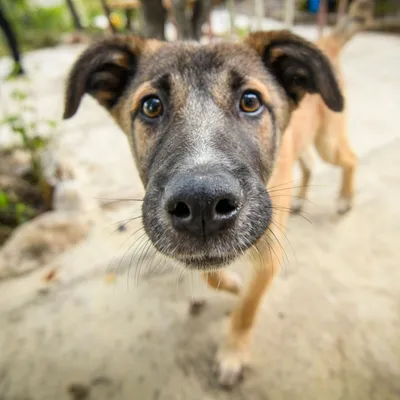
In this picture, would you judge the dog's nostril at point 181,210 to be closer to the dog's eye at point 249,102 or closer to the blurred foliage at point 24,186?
the dog's eye at point 249,102

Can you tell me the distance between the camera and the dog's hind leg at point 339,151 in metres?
3.26

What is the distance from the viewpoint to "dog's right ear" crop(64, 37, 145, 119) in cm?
213

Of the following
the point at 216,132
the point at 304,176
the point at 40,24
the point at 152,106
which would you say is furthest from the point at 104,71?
the point at 40,24

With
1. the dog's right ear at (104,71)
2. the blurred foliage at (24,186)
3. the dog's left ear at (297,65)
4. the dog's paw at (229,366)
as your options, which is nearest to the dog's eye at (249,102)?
the dog's left ear at (297,65)

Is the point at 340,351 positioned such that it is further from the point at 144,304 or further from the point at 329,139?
the point at 329,139

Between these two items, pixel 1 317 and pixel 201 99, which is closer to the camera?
pixel 201 99

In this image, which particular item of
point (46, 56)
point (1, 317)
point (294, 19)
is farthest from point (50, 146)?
point (294, 19)

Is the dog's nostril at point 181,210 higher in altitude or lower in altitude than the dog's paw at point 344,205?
higher

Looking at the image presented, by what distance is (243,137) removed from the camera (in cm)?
184

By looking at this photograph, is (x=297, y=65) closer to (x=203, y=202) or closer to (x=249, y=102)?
(x=249, y=102)

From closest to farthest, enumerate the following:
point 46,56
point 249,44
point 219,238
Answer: point 219,238 → point 249,44 → point 46,56

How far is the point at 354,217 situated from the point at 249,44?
2.19m

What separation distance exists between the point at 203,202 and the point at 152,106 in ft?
2.97

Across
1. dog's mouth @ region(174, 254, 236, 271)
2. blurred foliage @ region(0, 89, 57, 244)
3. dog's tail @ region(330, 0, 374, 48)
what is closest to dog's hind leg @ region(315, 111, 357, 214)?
dog's tail @ region(330, 0, 374, 48)
